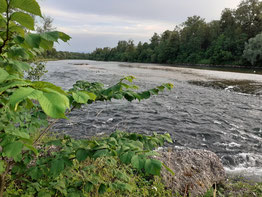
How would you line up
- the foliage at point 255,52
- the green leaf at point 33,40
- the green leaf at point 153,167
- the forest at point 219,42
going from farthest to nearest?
1. the forest at point 219,42
2. the foliage at point 255,52
3. the green leaf at point 33,40
4. the green leaf at point 153,167

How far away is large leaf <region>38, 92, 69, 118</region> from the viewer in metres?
0.75

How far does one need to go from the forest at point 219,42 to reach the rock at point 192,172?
2328 inches

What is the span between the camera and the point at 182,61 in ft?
288

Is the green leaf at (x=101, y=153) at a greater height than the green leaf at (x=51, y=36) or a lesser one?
lesser

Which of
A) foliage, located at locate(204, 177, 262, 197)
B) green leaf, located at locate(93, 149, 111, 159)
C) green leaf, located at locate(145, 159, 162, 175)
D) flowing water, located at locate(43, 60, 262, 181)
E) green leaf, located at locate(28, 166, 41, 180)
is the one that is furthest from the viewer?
flowing water, located at locate(43, 60, 262, 181)

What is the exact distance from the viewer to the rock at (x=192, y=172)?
4430 millimetres

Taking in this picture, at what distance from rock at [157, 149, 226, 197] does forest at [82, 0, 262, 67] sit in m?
59.1

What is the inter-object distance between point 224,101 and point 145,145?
14.2 metres

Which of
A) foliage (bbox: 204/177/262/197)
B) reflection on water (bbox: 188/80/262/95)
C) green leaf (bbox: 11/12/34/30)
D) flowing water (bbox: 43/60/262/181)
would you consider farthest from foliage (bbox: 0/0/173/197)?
reflection on water (bbox: 188/80/262/95)

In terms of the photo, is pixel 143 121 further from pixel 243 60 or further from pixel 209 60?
pixel 209 60

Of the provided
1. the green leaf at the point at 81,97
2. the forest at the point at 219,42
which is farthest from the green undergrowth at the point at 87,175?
the forest at the point at 219,42

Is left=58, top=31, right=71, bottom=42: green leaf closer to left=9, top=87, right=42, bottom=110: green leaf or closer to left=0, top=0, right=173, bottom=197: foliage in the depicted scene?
left=0, top=0, right=173, bottom=197: foliage

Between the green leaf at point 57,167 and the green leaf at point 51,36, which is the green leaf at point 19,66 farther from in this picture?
the green leaf at point 57,167

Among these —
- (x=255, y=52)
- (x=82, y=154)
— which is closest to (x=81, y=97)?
(x=82, y=154)
